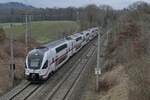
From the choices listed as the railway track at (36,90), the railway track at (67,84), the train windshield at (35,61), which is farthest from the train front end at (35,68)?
the railway track at (67,84)

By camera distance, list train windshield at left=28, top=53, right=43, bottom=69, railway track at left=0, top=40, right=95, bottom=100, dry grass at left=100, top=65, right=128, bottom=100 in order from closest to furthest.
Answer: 1. dry grass at left=100, top=65, right=128, bottom=100
2. railway track at left=0, top=40, right=95, bottom=100
3. train windshield at left=28, top=53, right=43, bottom=69

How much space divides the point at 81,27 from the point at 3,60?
7254 cm

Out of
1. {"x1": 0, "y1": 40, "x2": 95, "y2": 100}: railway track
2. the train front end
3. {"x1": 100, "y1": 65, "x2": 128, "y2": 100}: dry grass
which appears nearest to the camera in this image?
{"x1": 100, "y1": 65, "x2": 128, "y2": 100}: dry grass

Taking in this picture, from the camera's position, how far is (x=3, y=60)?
46781 mm

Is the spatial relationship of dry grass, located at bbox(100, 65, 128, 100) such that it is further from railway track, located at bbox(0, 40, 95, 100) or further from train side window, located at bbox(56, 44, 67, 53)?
train side window, located at bbox(56, 44, 67, 53)

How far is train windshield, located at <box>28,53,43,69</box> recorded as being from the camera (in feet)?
119

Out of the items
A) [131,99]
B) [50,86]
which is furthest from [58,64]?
[131,99]

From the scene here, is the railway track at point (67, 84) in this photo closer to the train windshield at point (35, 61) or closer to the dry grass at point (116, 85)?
the train windshield at point (35, 61)

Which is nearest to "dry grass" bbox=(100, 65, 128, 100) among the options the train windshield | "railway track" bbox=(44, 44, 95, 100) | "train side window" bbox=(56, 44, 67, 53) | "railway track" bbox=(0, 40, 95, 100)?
"railway track" bbox=(44, 44, 95, 100)

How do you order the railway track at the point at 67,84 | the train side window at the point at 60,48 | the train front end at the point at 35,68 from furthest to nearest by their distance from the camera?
the train side window at the point at 60,48
the train front end at the point at 35,68
the railway track at the point at 67,84

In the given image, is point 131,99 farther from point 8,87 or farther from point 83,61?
point 83,61

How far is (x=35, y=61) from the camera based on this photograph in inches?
1430

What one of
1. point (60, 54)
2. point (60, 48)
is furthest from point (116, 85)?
point (60, 48)

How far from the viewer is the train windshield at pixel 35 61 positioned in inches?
1422
